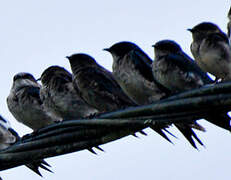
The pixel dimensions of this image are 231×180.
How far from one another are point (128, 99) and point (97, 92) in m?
0.32

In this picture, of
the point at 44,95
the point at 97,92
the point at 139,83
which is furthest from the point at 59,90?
the point at 139,83

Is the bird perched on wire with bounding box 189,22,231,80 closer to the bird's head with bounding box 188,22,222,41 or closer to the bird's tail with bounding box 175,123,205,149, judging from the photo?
the bird's head with bounding box 188,22,222,41

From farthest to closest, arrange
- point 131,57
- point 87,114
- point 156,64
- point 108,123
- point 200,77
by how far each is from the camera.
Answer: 1. point 87,114
2. point 131,57
3. point 156,64
4. point 200,77
5. point 108,123

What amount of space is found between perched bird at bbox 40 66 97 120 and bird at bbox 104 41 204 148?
74cm

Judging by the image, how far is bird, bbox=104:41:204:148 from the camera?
5.89m

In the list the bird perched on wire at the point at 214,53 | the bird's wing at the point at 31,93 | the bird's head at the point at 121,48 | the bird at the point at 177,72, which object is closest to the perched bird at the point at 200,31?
the bird perched on wire at the point at 214,53

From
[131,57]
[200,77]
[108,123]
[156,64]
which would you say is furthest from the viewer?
[131,57]

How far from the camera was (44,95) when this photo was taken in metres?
7.13

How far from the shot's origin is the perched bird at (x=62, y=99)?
6.90 m

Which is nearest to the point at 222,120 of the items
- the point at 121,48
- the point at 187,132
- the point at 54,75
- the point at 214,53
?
the point at 187,132

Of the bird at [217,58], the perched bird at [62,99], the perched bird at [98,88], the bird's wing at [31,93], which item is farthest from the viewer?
the bird's wing at [31,93]

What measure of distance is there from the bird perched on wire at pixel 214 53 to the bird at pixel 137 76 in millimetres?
398

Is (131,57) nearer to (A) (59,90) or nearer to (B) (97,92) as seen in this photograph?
(B) (97,92)

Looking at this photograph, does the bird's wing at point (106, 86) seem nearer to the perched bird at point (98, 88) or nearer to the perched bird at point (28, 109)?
the perched bird at point (98, 88)
